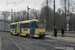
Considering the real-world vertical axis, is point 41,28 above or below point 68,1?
below

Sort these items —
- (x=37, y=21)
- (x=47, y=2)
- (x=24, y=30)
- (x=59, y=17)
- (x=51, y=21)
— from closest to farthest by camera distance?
(x=37, y=21) → (x=24, y=30) → (x=47, y=2) → (x=51, y=21) → (x=59, y=17)

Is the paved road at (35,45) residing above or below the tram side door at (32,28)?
below

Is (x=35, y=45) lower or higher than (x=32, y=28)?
lower

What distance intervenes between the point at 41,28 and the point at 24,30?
194 inches

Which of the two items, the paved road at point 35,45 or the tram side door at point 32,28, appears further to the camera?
the tram side door at point 32,28

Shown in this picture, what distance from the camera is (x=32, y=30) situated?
22.0 m

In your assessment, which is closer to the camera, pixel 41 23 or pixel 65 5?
pixel 41 23

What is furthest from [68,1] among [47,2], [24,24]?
[24,24]

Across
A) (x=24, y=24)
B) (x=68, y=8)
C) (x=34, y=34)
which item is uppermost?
(x=68, y=8)

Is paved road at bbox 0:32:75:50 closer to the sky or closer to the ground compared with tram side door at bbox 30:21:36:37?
closer to the ground

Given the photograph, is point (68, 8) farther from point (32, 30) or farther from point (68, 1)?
point (32, 30)

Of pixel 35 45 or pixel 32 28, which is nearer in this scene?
pixel 35 45

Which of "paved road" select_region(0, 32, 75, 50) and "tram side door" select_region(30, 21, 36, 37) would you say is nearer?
"paved road" select_region(0, 32, 75, 50)

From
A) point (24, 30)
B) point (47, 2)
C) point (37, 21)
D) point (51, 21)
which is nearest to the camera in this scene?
point (37, 21)
